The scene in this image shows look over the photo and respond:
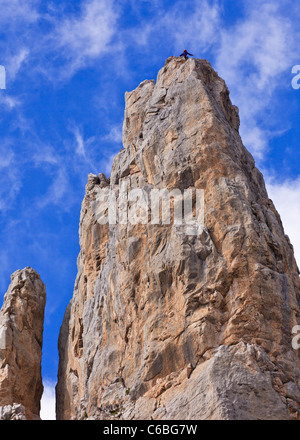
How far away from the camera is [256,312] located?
56.2m

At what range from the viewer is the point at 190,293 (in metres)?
57.1

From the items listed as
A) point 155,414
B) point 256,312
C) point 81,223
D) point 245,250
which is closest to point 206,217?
point 245,250

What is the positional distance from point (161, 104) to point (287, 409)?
27.2 metres

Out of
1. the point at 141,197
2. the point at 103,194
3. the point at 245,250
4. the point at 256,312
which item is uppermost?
the point at 103,194

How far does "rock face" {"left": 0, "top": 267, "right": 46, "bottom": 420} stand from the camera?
69.9 m

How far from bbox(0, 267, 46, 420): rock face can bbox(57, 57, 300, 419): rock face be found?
213cm
